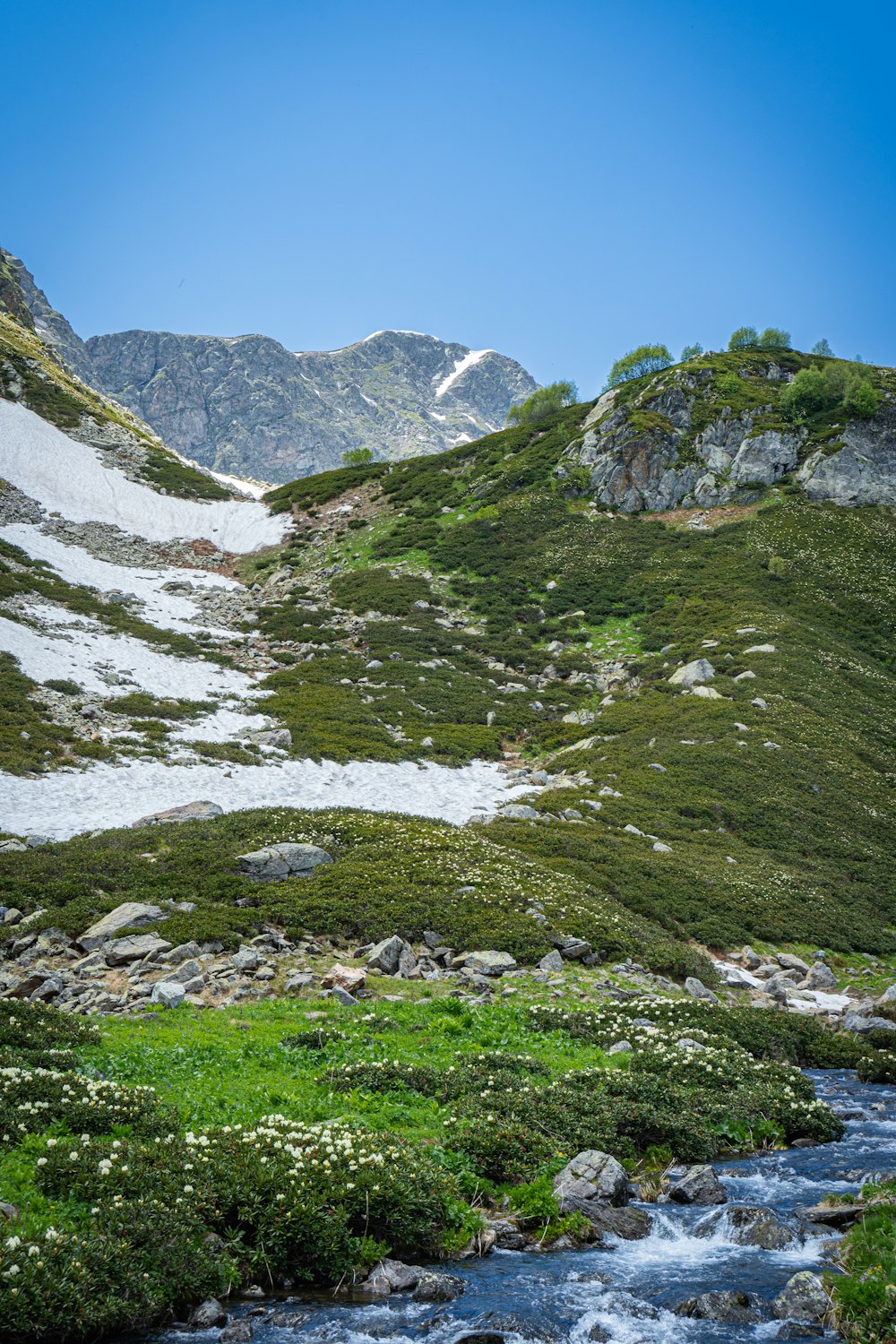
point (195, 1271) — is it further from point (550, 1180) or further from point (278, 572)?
point (278, 572)

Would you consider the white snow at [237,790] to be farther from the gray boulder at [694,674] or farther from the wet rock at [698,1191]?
the wet rock at [698,1191]

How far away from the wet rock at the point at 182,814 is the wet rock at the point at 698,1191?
18.6 m

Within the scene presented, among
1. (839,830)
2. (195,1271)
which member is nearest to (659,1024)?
(195,1271)

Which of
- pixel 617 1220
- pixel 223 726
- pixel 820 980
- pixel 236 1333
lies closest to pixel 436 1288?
pixel 236 1333

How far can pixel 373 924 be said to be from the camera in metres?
18.2

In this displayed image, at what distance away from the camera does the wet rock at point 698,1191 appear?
9.16 m

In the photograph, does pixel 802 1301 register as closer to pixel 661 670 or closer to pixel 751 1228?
pixel 751 1228

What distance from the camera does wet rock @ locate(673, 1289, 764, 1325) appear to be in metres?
6.85

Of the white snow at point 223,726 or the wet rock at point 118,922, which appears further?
the white snow at point 223,726

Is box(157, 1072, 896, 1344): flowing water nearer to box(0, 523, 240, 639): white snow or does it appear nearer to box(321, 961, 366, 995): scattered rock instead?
box(321, 961, 366, 995): scattered rock

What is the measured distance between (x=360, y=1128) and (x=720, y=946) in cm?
1616

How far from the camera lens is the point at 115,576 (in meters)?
56.8

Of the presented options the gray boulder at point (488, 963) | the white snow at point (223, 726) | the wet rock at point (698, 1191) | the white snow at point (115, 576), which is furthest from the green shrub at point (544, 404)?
the wet rock at point (698, 1191)

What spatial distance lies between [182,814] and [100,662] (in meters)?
18.1
